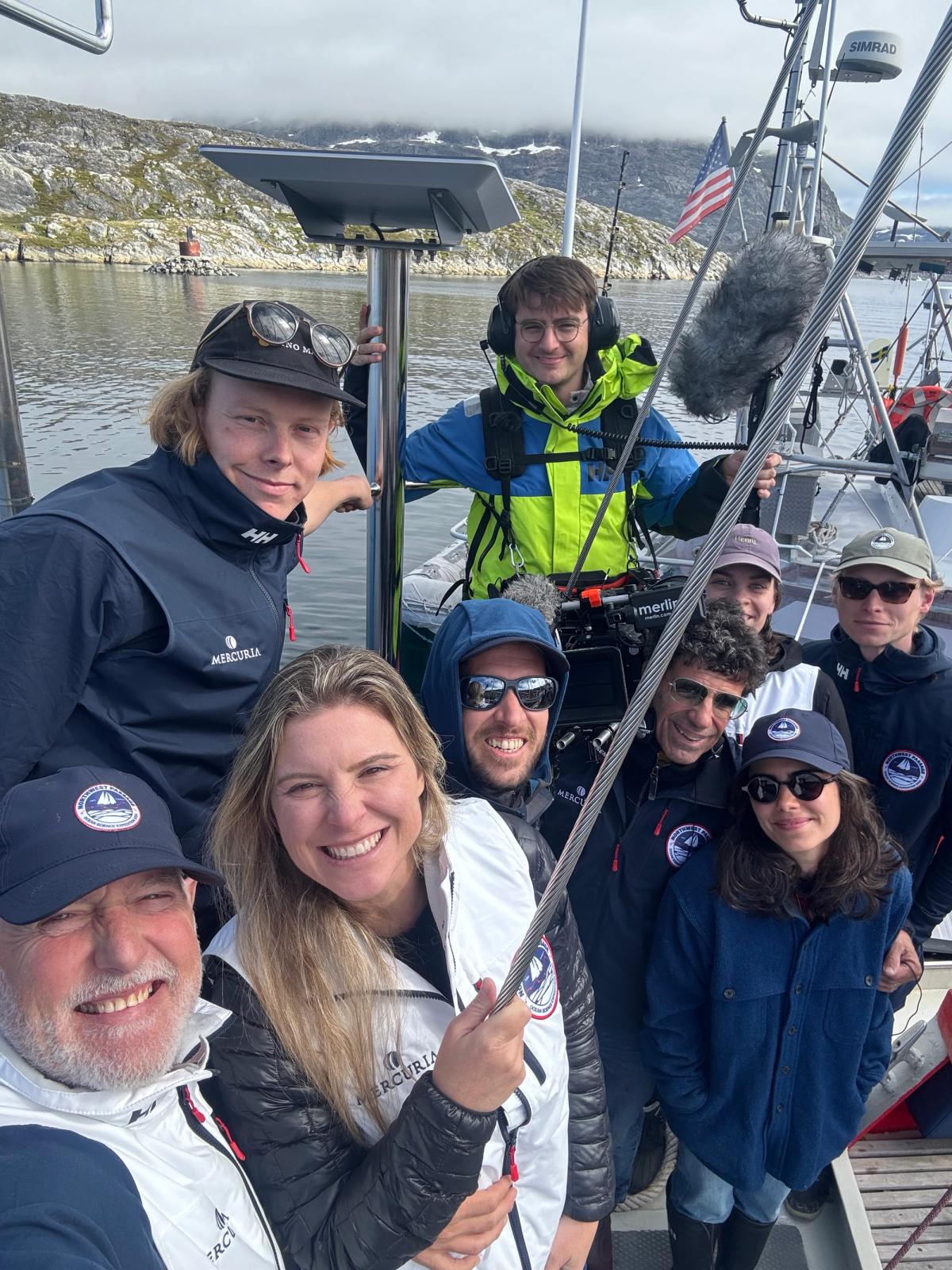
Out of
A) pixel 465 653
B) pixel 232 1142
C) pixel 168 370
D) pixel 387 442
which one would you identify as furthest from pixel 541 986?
pixel 168 370

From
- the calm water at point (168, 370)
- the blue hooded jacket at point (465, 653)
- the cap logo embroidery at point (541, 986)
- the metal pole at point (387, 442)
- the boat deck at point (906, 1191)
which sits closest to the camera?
the cap logo embroidery at point (541, 986)

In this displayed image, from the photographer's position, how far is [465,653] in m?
1.93

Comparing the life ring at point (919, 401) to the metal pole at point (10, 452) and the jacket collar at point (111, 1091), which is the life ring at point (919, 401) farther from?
the jacket collar at point (111, 1091)

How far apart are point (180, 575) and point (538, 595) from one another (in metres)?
1.02

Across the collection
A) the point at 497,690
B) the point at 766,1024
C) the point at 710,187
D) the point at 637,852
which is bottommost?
the point at 766,1024

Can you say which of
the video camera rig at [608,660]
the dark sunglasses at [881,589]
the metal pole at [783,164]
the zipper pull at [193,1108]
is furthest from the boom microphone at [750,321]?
the metal pole at [783,164]

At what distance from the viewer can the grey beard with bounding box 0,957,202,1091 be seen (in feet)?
3.76

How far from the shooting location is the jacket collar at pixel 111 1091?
1094mm

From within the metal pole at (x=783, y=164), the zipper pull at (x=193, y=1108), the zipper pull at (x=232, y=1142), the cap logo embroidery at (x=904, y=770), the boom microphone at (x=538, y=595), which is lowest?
the cap logo embroidery at (x=904, y=770)

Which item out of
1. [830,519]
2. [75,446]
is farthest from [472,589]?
[75,446]

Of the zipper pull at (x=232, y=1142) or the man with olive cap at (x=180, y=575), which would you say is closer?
the zipper pull at (x=232, y=1142)

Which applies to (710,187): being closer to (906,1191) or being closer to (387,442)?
(387,442)

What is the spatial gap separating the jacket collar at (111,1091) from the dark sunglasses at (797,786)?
4.51ft

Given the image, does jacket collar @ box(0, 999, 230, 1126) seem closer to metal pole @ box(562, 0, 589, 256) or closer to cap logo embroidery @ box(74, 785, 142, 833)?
cap logo embroidery @ box(74, 785, 142, 833)
